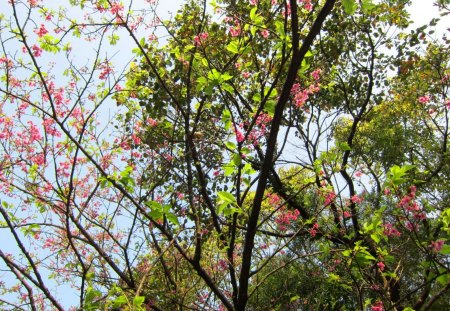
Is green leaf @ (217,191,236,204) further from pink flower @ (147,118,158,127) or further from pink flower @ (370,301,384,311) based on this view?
pink flower @ (147,118,158,127)

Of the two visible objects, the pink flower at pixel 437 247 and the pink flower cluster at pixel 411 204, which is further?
the pink flower cluster at pixel 411 204

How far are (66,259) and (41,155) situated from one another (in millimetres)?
1294

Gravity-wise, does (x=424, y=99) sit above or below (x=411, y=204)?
above

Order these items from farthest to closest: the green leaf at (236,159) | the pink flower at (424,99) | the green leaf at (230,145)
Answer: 1. the pink flower at (424,99)
2. the green leaf at (230,145)
3. the green leaf at (236,159)

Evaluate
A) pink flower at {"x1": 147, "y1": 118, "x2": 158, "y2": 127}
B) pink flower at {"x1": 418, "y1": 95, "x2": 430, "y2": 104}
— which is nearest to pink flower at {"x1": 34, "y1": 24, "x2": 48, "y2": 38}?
pink flower at {"x1": 147, "y1": 118, "x2": 158, "y2": 127}

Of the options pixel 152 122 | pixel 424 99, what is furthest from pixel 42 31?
pixel 424 99

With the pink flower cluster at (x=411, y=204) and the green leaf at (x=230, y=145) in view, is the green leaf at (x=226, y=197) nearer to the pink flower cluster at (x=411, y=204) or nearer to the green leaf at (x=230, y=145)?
the green leaf at (x=230, y=145)

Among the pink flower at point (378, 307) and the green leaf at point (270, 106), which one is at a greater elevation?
the green leaf at point (270, 106)

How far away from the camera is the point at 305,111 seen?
730 cm

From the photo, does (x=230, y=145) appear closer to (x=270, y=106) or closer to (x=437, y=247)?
(x=270, y=106)

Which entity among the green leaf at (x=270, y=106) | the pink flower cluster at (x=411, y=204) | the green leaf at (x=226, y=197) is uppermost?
the green leaf at (x=270, y=106)

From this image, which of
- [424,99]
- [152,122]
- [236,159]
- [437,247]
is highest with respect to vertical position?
[152,122]

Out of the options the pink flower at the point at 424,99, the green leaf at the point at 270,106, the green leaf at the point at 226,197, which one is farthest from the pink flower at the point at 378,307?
the pink flower at the point at 424,99

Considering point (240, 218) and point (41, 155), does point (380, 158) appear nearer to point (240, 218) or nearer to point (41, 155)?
point (240, 218)
